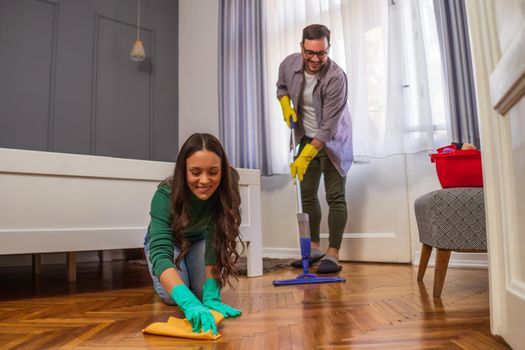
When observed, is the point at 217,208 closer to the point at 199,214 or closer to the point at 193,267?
the point at 199,214

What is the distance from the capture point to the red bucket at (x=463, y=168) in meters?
1.65

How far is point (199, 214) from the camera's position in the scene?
1602 mm

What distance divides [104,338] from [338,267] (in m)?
1.51

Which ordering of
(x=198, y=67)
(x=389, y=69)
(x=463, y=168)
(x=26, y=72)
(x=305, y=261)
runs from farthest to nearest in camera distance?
(x=198, y=67)
(x=26, y=72)
(x=389, y=69)
(x=305, y=261)
(x=463, y=168)

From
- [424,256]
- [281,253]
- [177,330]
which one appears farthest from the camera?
[281,253]

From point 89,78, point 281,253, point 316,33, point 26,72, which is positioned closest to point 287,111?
point 316,33

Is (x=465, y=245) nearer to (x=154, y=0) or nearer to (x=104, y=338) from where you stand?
(x=104, y=338)

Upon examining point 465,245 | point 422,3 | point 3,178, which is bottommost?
point 465,245

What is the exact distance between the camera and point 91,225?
188cm

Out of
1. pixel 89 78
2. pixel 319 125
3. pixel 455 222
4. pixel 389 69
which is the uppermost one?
pixel 89 78

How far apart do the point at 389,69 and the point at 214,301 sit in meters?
1.85

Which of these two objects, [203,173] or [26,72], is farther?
[26,72]

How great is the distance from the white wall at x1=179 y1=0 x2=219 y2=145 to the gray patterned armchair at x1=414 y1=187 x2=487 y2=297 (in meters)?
2.69

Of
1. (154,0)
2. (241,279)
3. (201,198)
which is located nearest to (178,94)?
(154,0)
